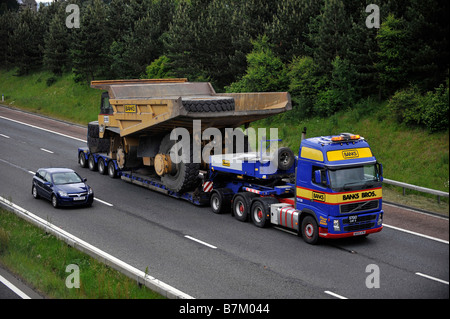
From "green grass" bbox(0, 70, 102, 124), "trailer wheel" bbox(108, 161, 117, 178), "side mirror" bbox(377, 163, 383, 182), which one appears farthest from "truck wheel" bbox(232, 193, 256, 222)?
"green grass" bbox(0, 70, 102, 124)

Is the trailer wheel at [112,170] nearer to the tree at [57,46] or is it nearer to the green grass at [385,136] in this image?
the green grass at [385,136]

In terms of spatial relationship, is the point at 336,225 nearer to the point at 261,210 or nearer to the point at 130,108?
the point at 261,210

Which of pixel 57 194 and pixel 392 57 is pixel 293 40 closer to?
pixel 392 57

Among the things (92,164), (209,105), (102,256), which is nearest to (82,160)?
(92,164)

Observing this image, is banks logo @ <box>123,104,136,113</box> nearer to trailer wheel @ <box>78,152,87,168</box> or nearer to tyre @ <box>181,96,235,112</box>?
tyre @ <box>181,96,235,112</box>

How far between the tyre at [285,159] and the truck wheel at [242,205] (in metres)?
1.45

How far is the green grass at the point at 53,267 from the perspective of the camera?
11.5m

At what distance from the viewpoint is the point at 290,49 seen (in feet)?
111

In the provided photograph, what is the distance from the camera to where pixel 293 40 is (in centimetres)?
3406

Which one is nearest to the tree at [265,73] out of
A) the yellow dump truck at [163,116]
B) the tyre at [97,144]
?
the yellow dump truck at [163,116]

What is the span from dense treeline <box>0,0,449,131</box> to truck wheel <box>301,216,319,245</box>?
6.90 m

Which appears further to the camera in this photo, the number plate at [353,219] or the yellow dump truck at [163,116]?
the yellow dump truck at [163,116]

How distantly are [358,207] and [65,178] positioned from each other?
38.2ft
